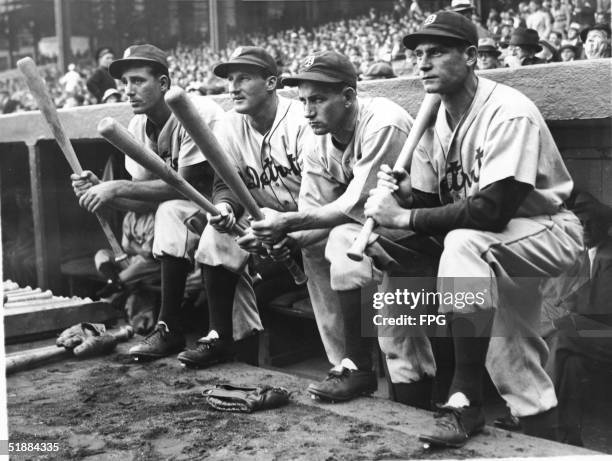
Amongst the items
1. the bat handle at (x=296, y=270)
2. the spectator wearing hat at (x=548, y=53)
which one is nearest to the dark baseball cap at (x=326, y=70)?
the bat handle at (x=296, y=270)

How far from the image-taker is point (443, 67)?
7.37 feet

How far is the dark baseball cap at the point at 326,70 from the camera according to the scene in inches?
99.4

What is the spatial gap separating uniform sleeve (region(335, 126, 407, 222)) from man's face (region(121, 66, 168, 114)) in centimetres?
121

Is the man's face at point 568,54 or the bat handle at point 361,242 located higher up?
the man's face at point 568,54

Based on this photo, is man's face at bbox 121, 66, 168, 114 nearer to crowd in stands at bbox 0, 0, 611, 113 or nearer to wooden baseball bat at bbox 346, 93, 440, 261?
wooden baseball bat at bbox 346, 93, 440, 261

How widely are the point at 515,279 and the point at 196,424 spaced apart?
1.04m

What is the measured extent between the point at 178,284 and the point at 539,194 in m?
1.58

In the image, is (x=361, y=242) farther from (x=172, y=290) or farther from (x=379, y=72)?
(x=379, y=72)

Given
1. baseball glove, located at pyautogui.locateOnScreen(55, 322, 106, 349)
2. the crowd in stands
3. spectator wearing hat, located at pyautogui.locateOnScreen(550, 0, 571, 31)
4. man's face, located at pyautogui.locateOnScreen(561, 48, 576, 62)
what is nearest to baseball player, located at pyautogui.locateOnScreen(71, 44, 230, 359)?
baseball glove, located at pyautogui.locateOnScreen(55, 322, 106, 349)

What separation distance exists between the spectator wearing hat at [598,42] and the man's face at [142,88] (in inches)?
104

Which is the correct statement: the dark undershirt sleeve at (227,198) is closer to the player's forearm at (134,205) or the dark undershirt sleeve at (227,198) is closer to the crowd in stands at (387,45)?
the player's forearm at (134,205)

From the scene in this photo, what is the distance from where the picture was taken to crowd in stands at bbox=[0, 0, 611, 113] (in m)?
5.04

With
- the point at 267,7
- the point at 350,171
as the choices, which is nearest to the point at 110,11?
the point at 267,7

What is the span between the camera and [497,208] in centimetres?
207
